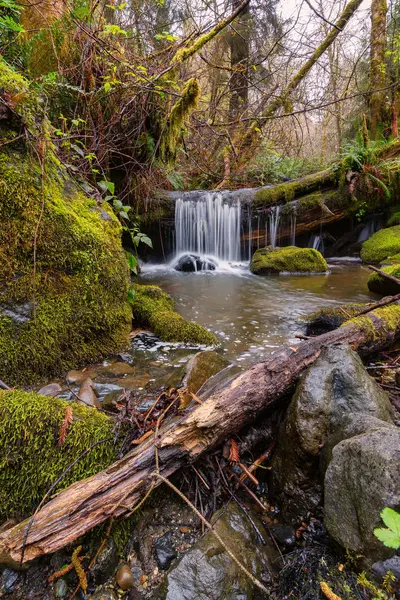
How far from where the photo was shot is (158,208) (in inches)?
384

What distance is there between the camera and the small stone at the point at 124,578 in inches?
50.8

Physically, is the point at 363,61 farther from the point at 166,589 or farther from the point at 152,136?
the point at 166,589

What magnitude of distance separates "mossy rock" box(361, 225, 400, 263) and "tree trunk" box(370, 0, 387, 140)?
5.28 m

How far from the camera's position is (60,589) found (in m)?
1.27

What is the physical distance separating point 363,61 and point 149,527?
18.6 meters

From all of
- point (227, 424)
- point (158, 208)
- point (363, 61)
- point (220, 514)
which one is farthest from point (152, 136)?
point (363, 61)

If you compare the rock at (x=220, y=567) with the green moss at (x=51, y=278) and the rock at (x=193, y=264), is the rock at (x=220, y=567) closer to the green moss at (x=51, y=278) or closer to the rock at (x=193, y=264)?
the green moss at (x=51, y=278)

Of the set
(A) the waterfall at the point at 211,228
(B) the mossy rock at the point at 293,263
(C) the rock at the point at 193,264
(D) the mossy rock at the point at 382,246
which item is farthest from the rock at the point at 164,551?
(D) the mossy rock at the point at 382,246

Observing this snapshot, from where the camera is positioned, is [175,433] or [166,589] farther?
[175,433]

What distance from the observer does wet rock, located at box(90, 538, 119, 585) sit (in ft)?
4.31

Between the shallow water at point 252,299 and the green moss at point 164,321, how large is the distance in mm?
337

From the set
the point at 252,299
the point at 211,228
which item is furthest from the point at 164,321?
the point at 211,228

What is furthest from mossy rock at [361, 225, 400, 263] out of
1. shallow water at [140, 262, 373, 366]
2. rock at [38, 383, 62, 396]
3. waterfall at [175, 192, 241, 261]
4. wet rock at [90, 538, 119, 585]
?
wet rock at [90, 538, 119, 585]

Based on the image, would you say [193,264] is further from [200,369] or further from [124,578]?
[124,578]
